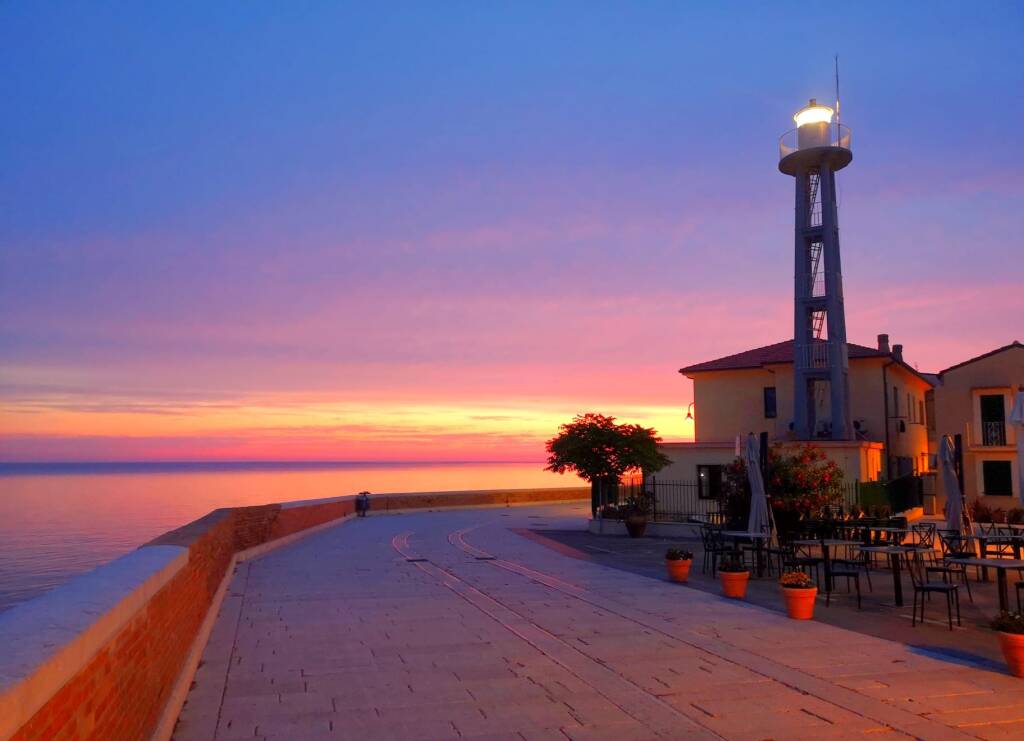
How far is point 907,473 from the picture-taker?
3384cm

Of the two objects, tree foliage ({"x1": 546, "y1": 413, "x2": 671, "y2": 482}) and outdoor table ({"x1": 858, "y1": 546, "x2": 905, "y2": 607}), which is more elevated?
tree foliage ({"x1": 546, "y1": 413, "x2": 671, "y2": 482})

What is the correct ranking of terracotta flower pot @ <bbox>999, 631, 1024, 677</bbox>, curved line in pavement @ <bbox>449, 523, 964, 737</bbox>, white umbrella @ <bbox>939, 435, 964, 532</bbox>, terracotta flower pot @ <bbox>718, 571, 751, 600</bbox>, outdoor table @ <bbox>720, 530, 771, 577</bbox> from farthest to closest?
white umbrella @ <bbox>939, 435, 964, 532</bbox> < outdoor table @ <bbox>720, 530, 771, 577</bbox> < terracotta flower pot @ <bbox>718, 571, 751, 600</bbox> < terracotta flower pot @ <bbox>999, 631, 1024, 677</bbox> < curved line in pavement @ <bbox>449, 523, 964, 737</bbox>

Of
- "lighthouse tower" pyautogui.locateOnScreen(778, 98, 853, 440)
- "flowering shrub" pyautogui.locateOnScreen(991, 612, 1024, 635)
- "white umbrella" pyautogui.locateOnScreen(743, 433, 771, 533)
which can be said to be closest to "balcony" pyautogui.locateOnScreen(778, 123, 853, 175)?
"lighthouse tower" pyautogui.locateOnScreen(778, 98, 853, 440)

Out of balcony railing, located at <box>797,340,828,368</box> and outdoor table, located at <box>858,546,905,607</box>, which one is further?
balcony railing, located at <box>797,340,828,368</box>

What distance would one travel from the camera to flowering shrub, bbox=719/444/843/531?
661 inches

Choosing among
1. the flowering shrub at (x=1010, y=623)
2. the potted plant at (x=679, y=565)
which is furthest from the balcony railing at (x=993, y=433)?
the flowering shrub at (x=1010, y=623)

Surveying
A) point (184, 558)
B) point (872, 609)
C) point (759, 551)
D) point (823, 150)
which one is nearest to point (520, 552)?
point (759, 551)

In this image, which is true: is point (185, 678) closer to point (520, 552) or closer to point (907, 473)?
point (520, 552)

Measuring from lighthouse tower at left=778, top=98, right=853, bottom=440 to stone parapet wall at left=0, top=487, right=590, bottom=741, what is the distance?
83.2 ft

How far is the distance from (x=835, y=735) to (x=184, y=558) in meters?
5.72

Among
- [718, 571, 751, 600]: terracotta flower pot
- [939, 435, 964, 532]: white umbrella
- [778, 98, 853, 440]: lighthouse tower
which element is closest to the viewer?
[718, 571, 751, 600]: terracotta flower pot

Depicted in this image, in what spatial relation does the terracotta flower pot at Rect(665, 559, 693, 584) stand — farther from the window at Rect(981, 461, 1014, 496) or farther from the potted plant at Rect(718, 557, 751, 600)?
the window at Rect(981, 461, 1014, 496)

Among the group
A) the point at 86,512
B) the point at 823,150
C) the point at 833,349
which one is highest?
the point at 823,150

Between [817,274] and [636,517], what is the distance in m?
13.8
